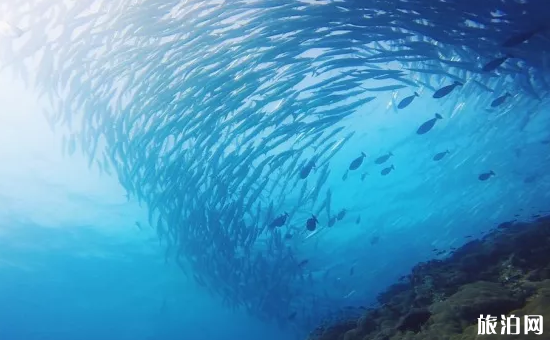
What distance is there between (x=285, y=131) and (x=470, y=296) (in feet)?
19.1

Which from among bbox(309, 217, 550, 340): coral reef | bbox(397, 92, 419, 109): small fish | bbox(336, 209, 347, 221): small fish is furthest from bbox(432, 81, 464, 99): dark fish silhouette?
bbox(336, 209, 347, 221): small fish

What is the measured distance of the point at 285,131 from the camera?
375 inches

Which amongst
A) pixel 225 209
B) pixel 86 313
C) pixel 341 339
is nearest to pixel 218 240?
pixel 225 209

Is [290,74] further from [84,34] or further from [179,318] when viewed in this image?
[179,318]

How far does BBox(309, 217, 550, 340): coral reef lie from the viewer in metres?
4.39

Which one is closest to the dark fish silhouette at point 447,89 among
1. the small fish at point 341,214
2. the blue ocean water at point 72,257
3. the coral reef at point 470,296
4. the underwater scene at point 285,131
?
the underwater scene at point 285,131

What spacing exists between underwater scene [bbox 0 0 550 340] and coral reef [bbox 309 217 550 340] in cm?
3

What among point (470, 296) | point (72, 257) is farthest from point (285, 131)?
point (72, 257)

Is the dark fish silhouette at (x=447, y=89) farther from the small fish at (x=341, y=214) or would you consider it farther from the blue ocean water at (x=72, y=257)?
the blue ocean water at (x=72, y=257)

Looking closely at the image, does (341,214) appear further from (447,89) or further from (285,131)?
(447,89)

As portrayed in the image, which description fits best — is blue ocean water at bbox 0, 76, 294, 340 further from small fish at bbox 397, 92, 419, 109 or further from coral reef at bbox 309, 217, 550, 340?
coral reef at bbox 309, 217, 550, 340

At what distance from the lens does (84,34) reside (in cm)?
775

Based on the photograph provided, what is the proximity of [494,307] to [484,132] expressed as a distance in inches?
682

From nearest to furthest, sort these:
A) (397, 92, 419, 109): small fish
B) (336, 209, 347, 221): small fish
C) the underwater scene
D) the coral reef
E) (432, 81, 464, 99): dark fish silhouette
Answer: the coral reef, the underwater scene, (432, 81, 464, 99): dark fish silhouette, (397, 92, 419, 109): small fish, (336, 209, 347, 221): small fish
